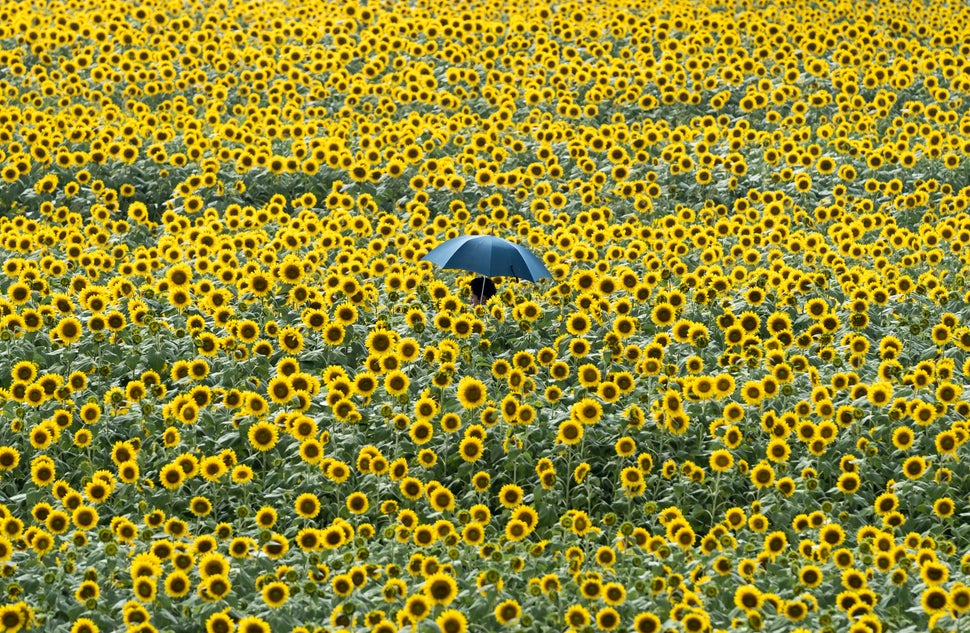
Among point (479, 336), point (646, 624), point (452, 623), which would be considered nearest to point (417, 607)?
point (452, 623)

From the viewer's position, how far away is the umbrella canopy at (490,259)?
1041cm

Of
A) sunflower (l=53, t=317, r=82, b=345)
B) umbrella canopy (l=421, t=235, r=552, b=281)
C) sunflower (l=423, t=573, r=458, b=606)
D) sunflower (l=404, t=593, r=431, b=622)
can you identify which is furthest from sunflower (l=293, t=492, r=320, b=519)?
umbrella canopy (l=421, t=235, r=552, b=281)

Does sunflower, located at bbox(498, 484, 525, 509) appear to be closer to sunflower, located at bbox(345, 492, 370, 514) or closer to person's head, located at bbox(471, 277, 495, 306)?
sunflower, located at bbox(345, 492, 370, 514)

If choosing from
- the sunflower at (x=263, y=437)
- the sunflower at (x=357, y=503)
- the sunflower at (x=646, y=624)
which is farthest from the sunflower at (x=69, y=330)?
the sunflower at (x=646, y=624)

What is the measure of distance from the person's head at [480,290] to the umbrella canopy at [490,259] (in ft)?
1.12

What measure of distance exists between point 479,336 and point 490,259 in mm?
614

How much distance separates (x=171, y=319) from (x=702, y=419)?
4318 millimetres

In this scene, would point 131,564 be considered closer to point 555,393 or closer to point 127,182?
point 555,393

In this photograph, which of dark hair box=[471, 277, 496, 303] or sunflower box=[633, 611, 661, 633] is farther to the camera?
dark hair box=[471, 277, 496, 303]

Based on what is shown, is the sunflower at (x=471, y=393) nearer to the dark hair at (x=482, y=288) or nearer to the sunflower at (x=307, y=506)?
the sunflower at (x=307, y=506)

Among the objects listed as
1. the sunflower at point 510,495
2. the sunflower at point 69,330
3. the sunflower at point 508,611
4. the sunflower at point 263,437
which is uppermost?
the sunflower at point 69,330

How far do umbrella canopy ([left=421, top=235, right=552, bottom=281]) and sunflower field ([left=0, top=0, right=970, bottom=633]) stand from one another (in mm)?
287

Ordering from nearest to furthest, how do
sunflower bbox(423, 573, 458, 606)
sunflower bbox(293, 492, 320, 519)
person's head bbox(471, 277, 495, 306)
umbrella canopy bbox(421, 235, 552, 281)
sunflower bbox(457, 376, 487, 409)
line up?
1. sunflower bbox(423, 573, 458, 606)
2. sunflower bbox(293, 492, 320, 519)
3. sunflower bbox(457, 376, 487, 409)
4. umbrella canopy bbox(421, 235, 552, 281)
5. person's head bbox(471, 277, 495, 306)

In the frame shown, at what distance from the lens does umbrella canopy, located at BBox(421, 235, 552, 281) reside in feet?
34.2
